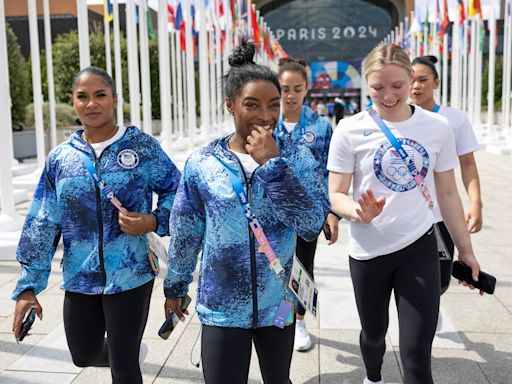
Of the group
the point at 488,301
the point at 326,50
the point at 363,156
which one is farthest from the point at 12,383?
the point at 326,50

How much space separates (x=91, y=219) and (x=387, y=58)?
1.57 metres

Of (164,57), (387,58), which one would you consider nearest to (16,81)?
(164,57)

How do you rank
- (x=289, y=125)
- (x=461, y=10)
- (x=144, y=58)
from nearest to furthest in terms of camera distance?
(x=289, y=125)
(x=144, y=58)
(x=461, y=10)

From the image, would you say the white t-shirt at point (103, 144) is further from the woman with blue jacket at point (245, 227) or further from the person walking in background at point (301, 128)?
the person walking in background at point (301, 128)

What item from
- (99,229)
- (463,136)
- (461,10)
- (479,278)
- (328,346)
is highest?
(461,10)

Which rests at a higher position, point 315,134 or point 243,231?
point 315,134

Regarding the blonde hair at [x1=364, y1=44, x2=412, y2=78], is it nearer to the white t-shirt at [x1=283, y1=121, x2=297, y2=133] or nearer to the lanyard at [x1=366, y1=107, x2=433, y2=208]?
the lanyard at [x1=366, y1=107, x2=433, y2=208]

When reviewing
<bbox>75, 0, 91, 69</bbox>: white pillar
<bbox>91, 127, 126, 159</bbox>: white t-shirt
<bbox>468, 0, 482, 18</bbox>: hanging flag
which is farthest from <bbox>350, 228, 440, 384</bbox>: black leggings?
<bbox>468, 0, 482, 18</bbox>: hanging flag

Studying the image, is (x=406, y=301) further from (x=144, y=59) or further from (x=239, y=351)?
(x=144, y=59)

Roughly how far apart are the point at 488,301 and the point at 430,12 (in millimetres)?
22733

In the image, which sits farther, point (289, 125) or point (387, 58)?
point (289, 125)

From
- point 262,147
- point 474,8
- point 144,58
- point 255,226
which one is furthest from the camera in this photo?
point 474,8

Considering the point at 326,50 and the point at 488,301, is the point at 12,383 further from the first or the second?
the point at 326,50

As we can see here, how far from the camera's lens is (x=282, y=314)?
2289 mm
